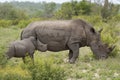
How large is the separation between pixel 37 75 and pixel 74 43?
14.0 feet

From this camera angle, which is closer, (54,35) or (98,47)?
(54,35)

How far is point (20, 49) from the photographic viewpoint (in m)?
10.9

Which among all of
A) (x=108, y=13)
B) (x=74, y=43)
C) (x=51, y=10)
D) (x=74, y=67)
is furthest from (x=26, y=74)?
(x=51, y=10)

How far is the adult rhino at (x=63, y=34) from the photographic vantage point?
483 inches

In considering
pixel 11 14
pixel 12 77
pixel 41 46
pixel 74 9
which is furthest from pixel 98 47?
pixel 11 14

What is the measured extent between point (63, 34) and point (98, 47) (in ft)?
4.37

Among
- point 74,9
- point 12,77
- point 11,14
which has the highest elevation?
point 12,77

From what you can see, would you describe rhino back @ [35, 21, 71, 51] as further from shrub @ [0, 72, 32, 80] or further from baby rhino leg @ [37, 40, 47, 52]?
shrub @ [0, 72, 32, 80]

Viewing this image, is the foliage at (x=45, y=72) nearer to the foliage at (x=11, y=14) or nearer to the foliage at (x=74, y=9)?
the foliage at (x=74, y=9)

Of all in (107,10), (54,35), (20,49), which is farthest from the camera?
(107,10)

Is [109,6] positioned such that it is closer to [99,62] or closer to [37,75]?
[99,62]

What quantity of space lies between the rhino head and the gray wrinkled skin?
7.54 ft

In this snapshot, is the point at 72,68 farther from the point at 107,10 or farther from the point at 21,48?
the point at 107,10

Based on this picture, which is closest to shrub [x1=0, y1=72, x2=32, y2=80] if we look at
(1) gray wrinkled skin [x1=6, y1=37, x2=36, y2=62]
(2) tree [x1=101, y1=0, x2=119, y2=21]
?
(1) gray wrinkled skin [x1=6, y1=37, x2=36, y2=62]
